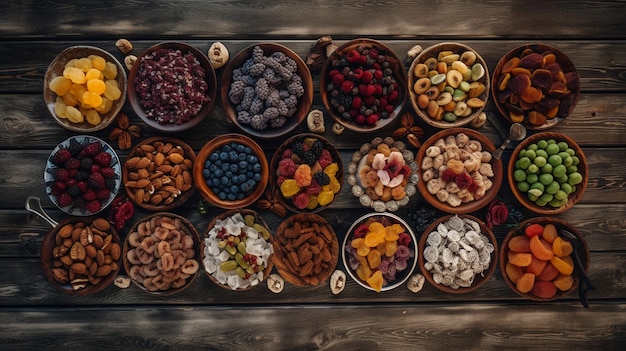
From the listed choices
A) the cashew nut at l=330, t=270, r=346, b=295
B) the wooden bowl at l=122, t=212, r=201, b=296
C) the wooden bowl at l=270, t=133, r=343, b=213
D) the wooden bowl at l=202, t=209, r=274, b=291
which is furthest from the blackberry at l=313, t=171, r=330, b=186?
the wooden bowl at l=122, t=212, r=201, b=296

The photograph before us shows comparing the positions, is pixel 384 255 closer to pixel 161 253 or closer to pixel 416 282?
pixel 416 282

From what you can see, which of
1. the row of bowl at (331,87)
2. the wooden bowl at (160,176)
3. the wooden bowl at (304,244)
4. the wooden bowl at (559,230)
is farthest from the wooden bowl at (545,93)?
the wooden bowl at (160,176)

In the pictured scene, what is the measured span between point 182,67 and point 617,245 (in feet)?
5.99

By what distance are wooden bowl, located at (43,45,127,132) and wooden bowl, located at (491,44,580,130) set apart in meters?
1.39

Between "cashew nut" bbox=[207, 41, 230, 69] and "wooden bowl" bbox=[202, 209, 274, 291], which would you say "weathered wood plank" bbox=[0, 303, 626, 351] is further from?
"cashew nut" bbox=[207, 41, 230, 69]

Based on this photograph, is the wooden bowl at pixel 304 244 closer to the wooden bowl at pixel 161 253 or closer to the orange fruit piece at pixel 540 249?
the wooden bowl at pixel 161 253

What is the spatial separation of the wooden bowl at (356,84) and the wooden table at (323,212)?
0.35 ft

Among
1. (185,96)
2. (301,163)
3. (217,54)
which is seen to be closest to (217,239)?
(301,163)

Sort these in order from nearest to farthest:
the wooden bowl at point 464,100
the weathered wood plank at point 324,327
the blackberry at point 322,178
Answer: the blackberry at point 322,178, the wooden bowl at point 464,100, the weathered wood plank at point 324,327

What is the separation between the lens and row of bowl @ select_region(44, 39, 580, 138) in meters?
1.57

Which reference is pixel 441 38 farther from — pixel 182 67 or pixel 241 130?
pixel 182 67

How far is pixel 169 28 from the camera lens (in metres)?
1.74

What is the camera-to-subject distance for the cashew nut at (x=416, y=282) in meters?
1.71

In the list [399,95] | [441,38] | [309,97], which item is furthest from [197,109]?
[441,38]
